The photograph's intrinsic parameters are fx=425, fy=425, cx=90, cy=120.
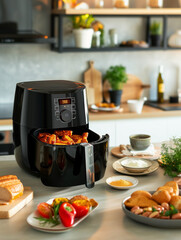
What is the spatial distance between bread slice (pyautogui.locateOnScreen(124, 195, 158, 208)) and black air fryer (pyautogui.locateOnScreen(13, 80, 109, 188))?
0.69ft

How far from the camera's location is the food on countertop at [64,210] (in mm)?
1245

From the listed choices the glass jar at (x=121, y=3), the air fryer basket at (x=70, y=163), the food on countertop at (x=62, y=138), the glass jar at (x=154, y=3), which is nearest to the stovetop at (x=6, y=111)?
the glass jar at (x=121, y=3)

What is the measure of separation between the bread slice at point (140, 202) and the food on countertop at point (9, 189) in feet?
1.21

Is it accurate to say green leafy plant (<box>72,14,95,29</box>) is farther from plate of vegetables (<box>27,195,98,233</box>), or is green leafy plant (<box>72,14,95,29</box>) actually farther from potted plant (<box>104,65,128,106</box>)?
plate of vegetables (<box>27,195,98,233</box>)

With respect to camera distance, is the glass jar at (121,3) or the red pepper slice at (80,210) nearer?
the red pepper slice at (80,210)

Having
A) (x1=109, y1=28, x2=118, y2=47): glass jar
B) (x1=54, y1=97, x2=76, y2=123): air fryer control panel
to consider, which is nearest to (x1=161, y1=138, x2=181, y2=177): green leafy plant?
(x1=54, y1=97, x2=76, y2=123): air fryer control panel

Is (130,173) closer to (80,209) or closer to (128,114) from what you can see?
(80,209)

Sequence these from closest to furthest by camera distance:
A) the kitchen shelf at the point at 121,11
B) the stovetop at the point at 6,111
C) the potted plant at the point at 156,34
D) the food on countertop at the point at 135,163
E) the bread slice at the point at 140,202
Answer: the bread slice at the point at 140,202, the food on countertop at the point at 135,163, the stovetop at the point at 6,111, the kitchen shelf at the point at 121,11, the potted plant at the point at 156,34

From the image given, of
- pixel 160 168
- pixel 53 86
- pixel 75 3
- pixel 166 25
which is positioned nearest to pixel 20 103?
pixel 53 86

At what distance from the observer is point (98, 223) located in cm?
130

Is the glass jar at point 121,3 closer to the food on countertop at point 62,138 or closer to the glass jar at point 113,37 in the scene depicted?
the glass jar at point 113,37

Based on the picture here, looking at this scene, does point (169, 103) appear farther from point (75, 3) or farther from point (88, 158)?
point (88, 158)

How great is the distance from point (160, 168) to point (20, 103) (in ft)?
2.18

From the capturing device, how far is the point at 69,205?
129cm
